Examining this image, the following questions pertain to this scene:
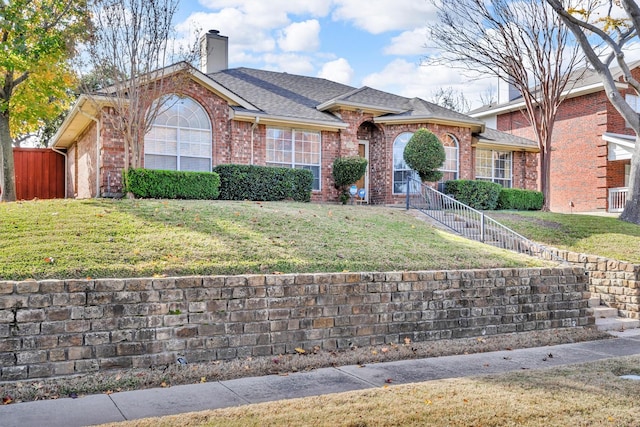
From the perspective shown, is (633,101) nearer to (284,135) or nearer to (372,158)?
(372,158)

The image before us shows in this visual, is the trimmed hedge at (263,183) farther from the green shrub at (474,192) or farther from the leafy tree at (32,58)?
the leafy tree at (32,58)

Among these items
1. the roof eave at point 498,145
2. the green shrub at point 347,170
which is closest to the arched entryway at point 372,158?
the green shrub at point 347,170

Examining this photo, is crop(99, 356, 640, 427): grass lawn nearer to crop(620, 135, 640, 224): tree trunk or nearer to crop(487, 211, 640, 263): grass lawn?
crop(487, 211, 640, 263): grass lawn

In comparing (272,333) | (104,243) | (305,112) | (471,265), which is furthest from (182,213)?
(305,112)

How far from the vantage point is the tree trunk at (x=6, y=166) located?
15836mm

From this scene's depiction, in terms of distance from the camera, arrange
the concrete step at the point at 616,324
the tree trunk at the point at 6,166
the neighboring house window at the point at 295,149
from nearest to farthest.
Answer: the concrete step at the point at 616,324 < the tree trunk at the point at 6,166 < the neighboring house window at the point at 295,149

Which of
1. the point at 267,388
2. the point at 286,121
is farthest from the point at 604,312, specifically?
the point at 286,121

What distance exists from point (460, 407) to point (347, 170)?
42.7 feet

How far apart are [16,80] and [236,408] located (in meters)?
15.2

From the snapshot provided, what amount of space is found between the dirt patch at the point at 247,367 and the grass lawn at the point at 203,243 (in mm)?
1198

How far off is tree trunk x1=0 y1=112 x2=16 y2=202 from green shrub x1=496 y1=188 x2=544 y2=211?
51.5 ft

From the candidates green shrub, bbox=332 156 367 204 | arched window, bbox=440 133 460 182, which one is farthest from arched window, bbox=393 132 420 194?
green shrub, bbox=332 156 367 204

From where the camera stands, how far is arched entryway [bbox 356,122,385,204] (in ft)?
61.7

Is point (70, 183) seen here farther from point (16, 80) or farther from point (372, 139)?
point (372, 139)
